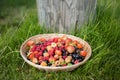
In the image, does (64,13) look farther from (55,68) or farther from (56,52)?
(55,68)

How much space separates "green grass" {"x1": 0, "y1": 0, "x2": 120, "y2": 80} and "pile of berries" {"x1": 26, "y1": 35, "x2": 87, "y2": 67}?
9cm

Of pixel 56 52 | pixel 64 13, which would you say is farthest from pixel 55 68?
pixel 64 13

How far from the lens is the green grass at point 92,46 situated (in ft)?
9.99

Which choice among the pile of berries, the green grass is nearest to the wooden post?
the green grass

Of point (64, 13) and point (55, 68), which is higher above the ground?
point (64, 13)

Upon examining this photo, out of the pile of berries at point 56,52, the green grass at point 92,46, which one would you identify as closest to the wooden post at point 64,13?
the green grass at point 92,46

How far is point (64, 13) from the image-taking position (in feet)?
11.1

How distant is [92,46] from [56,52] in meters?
0.43

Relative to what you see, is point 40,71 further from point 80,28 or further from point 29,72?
point 80,28

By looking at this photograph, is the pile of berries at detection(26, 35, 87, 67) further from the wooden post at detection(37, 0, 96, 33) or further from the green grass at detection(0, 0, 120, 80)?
the wooden post at detection(37, 0, 96, 33)

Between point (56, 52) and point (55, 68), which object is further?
point (56, 52)

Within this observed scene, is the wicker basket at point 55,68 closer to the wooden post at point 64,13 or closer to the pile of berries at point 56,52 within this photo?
the pile of berries at point 56,52

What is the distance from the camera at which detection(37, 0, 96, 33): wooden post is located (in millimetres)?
3346

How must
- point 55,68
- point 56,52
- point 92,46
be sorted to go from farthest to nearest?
point 92,46 → point 56,52 → point 55,68
